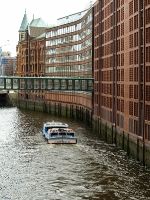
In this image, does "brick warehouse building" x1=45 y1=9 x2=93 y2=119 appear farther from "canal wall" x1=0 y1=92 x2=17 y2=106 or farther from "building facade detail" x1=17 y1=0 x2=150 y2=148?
"canal wall" x1=0 y1=92 x2=17 y2=106

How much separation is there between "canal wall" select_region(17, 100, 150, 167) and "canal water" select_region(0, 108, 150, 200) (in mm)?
1098

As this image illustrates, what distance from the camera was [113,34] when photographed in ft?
245

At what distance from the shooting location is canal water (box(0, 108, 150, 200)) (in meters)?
41.7

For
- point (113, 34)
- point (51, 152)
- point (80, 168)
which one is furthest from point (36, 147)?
point (113, 34)

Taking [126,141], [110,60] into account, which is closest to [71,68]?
[110,60]

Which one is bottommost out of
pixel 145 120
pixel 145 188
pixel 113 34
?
pixel 145 188

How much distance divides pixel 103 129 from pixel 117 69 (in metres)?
12.6

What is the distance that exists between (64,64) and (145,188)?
318 feet

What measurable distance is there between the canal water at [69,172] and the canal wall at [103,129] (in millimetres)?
1098

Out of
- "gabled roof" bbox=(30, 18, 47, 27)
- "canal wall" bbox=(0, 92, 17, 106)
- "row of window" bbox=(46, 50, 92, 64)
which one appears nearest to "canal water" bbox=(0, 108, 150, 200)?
"row of window" bbox=(46, 50, 92, 64)

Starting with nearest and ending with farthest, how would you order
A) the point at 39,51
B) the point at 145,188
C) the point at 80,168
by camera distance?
the point at 145,188 < the point at 80,168 < the point at 39,51

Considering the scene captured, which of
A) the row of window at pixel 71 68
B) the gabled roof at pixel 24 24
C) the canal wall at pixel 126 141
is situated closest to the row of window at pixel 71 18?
the row of window at pixel 71 68

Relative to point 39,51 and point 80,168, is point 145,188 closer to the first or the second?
point 80,168

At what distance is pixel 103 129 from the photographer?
79938mm
